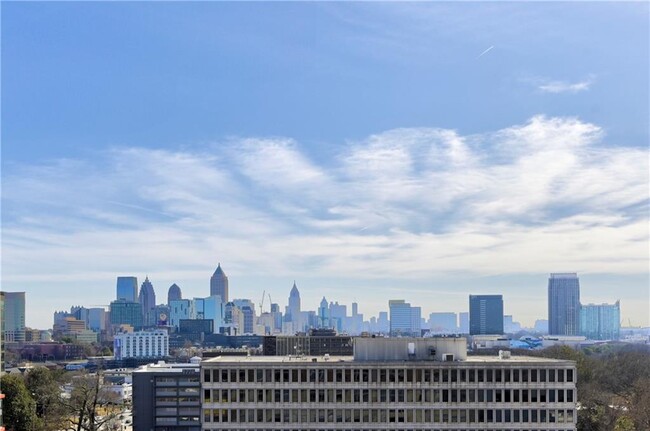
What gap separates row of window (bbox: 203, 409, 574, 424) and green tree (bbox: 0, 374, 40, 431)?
45424 mm

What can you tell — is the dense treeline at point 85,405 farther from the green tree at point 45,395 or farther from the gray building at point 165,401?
the gray building at point 165,401

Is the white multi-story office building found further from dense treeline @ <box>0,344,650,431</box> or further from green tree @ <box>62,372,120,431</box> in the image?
green tree @ <box>62,372,120,431</box>

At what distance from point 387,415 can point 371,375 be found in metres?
5.74

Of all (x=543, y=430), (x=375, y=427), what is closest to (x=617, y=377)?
(x=543, y=430)

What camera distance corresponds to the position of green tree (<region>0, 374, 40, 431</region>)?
12612cm

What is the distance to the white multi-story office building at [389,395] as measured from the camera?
328 feet

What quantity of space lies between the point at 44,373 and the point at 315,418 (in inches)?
3016

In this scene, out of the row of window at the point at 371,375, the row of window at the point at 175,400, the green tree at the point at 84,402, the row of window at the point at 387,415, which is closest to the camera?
the row of window at the point at 387,415

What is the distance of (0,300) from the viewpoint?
10856cm

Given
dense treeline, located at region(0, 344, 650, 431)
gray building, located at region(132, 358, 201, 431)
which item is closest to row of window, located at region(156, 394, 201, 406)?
gray building, located at region(132, 358, 201, 431)

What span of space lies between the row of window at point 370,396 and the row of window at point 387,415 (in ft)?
4.31

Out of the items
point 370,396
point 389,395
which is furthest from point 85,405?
point 389,395

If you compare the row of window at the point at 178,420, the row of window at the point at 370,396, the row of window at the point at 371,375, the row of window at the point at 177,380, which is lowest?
the row of window at the point at 178,420

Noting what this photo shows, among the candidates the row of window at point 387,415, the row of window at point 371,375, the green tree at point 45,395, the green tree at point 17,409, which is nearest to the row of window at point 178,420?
the green tree at point 45,395
